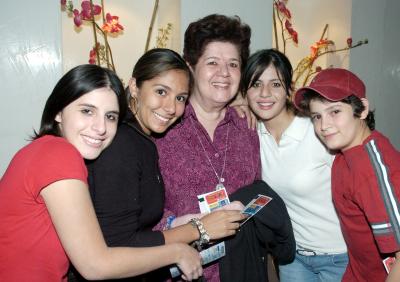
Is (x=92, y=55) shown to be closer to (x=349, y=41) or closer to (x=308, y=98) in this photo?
(x=308, y=98)

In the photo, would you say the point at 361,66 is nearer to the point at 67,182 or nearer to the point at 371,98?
the point at 371,98

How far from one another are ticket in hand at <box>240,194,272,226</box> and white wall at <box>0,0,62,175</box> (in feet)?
5.65

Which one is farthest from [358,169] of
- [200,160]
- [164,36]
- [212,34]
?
[164,36]

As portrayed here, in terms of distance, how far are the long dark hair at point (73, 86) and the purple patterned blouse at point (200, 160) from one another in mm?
531

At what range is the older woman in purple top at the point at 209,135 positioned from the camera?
173 cm

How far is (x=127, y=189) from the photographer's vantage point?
127 cm

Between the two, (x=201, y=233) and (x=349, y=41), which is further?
(x=349, y=41)

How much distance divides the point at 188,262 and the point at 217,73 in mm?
1001

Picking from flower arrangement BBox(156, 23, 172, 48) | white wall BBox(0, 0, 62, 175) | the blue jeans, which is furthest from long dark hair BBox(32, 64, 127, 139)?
flower arrangement BBox(156, 23, 172, 48)

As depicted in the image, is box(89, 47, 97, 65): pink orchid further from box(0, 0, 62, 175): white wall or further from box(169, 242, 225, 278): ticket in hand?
box(169, 242, 225, 278): ticket in hand

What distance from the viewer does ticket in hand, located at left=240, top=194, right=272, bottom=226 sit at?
1.60 m

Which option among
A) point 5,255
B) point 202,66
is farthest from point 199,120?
point 5,255

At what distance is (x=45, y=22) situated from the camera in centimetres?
240

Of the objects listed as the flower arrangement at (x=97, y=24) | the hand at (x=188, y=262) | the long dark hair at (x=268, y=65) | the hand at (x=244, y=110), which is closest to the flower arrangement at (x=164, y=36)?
the flower arrangement at (x=97, y=24)
